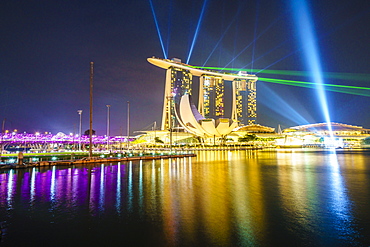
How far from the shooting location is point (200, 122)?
204 ft

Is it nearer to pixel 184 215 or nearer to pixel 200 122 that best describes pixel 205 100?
pixel 200 122

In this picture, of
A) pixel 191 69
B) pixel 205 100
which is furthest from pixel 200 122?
pixel 205 100

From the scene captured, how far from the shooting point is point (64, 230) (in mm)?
5738

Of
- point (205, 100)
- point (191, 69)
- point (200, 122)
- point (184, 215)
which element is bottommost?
point (184, 215)

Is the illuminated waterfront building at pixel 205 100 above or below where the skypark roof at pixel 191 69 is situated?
below

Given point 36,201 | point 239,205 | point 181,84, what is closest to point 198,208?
point 239,205

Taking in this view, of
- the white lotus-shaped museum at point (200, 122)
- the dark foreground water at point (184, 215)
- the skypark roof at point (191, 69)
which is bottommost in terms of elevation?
the dark foreground water at point (184, 215)

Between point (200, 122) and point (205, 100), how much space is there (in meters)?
53.5

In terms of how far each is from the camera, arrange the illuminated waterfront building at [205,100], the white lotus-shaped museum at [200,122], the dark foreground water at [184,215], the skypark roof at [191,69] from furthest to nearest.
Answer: the skypark roof at [191,69] < the illuminated waterfront building at [205,100] < the white lotus-shaped museum at [200,122] < the dark foreground water at [184,215]

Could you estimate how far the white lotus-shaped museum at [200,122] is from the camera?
2418 inches

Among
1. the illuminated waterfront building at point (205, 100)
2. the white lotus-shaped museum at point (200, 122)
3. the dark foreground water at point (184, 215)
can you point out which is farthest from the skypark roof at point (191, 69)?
the dark foreground water at point (184, 215)

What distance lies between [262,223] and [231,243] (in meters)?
1.52

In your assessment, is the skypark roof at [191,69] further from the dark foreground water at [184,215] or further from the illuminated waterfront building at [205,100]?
the dark foreground water at [184,215]

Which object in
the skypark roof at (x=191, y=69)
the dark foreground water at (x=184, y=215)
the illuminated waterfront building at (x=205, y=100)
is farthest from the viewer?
the skypark roof at (x=191, y=69)
